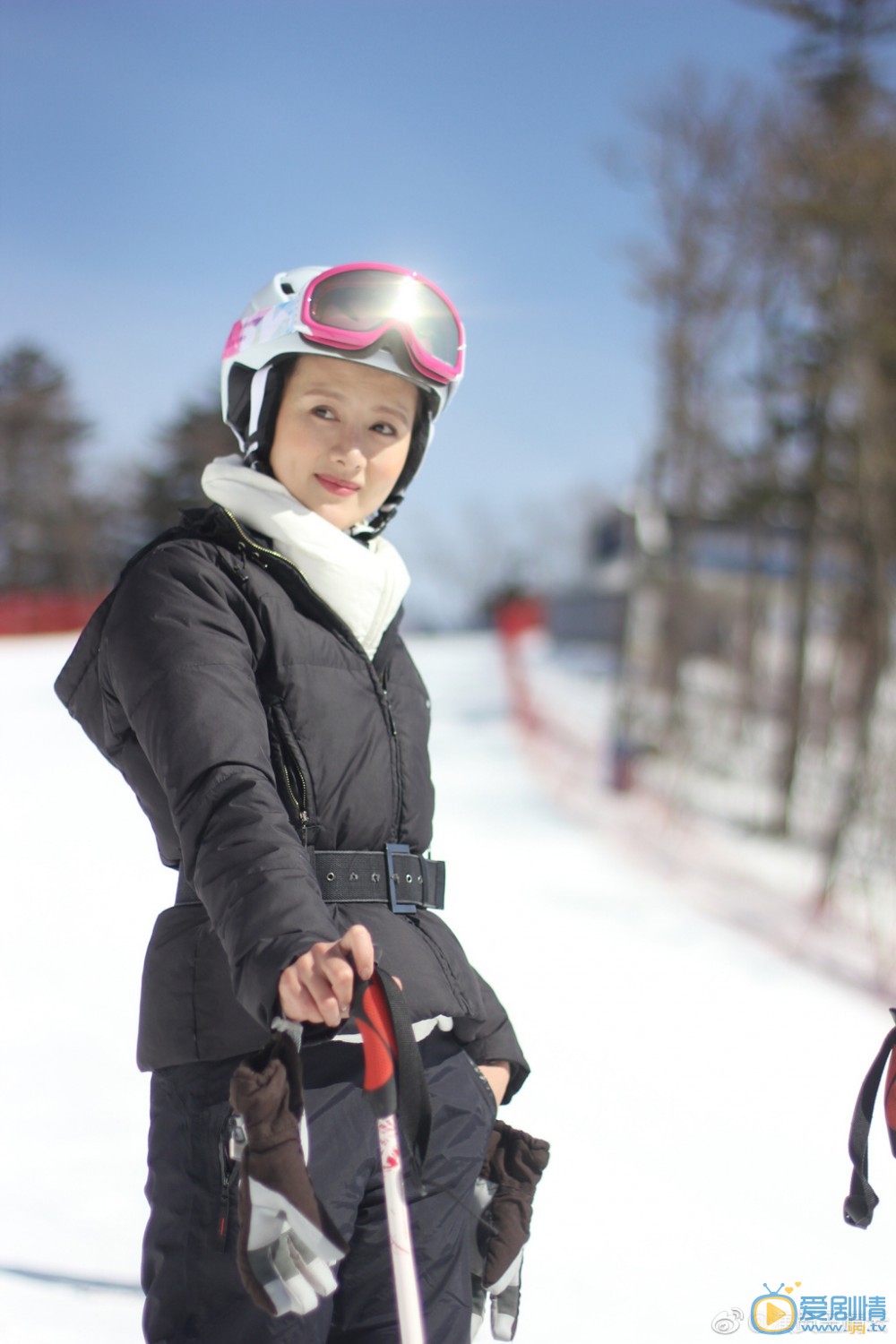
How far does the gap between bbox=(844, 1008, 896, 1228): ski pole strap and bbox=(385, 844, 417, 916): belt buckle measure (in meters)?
0.74

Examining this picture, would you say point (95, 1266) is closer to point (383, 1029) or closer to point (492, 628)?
point (383, 1029)

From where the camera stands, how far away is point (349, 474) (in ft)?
6.15

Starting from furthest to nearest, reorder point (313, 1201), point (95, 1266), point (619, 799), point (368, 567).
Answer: point (619, 799)
point (95, 1266)
point (368, 567)
point (313, 1201)

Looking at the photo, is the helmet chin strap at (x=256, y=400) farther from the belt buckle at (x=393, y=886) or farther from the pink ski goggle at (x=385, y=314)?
the belt buckle at (x=393, y=886)

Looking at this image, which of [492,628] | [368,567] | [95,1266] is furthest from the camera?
[492,628]

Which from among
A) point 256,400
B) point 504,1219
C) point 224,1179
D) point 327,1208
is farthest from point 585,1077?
point 256,400

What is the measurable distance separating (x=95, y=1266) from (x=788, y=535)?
37.9 meters

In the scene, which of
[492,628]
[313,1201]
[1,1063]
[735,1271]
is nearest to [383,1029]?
[313,1201]

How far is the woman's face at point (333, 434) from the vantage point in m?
1.87

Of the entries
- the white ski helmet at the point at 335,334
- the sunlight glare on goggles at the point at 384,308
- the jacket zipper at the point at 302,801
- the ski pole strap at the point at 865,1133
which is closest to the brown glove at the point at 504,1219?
the ski pole strap at the point at 865,1133

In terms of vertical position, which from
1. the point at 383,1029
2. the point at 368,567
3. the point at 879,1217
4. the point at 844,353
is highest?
the point at 844,353

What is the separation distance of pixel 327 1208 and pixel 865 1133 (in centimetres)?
83

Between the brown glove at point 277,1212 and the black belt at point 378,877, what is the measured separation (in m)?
0.28

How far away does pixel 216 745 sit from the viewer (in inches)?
56.9
